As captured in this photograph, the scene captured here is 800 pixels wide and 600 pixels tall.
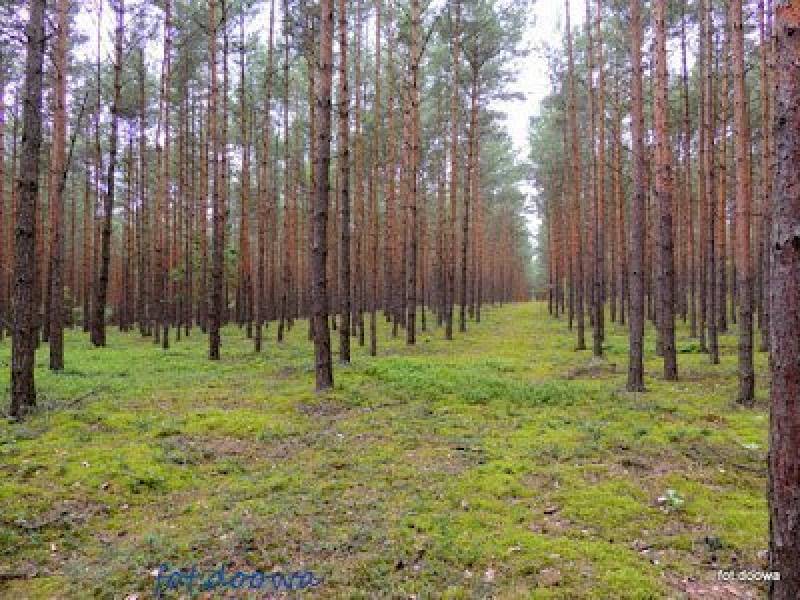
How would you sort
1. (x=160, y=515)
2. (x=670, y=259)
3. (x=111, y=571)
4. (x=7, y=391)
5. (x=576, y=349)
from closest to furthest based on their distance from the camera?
(x=111, y=571) → (x=160, y=515) → (x=7, y=391) → (x=670, y=259) → (x=576, y=349)

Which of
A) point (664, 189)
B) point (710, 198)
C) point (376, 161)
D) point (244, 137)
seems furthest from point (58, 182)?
point (710, 198)

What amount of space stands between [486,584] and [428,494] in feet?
5.45

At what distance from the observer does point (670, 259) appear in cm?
1081

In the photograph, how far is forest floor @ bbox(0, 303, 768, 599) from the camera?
400cm

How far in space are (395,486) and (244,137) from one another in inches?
567

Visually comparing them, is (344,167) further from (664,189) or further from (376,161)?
(376,161)

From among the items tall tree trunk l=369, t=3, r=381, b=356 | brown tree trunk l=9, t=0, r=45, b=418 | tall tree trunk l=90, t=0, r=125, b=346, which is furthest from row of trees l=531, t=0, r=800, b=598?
tall tree trunk l=90, t=0, r=125, b=346

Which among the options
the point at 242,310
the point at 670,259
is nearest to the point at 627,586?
the point at 670,259

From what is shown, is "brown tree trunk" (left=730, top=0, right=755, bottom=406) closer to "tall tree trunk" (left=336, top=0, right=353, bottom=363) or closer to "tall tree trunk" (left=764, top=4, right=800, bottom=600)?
"tall tree trunk" (left=764, top=4, right=800, bottom=600)

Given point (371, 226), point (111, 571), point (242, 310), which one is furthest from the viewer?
point (242, 310)

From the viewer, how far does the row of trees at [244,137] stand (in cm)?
998

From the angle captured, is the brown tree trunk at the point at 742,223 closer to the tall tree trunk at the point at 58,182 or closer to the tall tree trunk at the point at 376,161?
the tall tree trunk at the point at 376,161

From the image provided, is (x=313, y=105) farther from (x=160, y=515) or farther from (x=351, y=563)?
(x=351, y=563)

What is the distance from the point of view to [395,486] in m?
5.69
